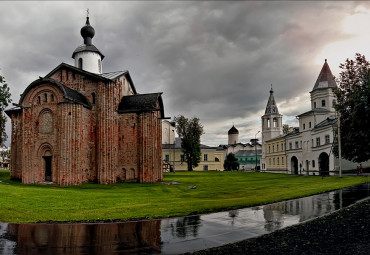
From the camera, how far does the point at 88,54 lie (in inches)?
1571

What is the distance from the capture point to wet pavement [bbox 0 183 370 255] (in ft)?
26.9

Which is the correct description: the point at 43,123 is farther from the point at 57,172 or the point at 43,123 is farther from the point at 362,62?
the point at 362,62

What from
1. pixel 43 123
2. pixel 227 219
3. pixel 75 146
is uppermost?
pixel 43 123

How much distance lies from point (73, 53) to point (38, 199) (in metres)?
27.7

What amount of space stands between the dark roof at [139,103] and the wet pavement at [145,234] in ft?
76.5

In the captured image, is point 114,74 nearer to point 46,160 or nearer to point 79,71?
point 79,71

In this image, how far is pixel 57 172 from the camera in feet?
101

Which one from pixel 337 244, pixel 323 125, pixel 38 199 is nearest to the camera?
pixel 337 244

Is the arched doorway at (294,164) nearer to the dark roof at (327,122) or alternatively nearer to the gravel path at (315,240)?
the dark roof at (327,122)

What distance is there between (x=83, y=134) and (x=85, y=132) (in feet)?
1.59

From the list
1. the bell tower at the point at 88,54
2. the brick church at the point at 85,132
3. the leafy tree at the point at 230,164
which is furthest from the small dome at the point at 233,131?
the brick church at the point at 85,132

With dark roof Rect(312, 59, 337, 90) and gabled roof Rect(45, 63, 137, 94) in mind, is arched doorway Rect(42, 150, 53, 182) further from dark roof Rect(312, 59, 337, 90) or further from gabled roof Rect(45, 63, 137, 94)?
dark roof Rect(312, 59, 337, 90)

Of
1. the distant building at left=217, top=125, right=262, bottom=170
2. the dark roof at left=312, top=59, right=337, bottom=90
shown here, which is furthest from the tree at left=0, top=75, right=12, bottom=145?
the distant building at left=217, top=125, right=262, bottom=170

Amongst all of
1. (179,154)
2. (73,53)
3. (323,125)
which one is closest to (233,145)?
(179,154)
